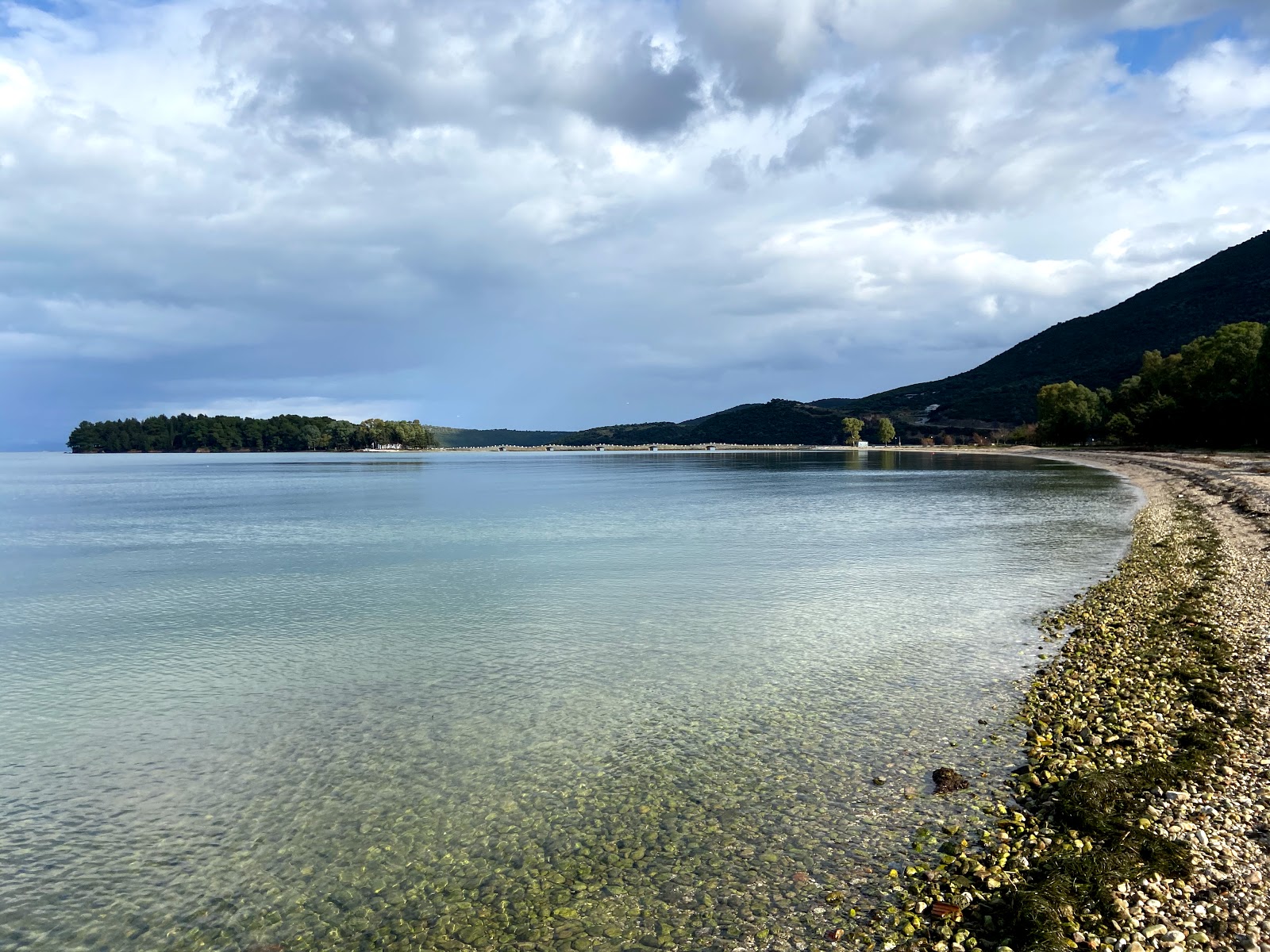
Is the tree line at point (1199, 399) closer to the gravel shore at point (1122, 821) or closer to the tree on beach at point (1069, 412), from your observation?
the tree on beach at point (1069, 412)

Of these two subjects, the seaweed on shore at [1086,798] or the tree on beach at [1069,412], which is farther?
the tree on beach at [1069,412]

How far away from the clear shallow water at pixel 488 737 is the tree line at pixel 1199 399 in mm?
80461

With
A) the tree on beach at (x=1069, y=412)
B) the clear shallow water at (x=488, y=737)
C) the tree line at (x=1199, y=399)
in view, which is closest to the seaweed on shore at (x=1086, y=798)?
the clear shallow water at (x=488, y=737)

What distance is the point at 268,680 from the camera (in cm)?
1622

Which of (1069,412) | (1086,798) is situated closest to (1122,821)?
(1086,798)

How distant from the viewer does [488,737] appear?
12.8 m

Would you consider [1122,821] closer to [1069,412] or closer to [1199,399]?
[1199,399]

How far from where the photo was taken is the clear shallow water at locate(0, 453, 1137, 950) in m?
8.16

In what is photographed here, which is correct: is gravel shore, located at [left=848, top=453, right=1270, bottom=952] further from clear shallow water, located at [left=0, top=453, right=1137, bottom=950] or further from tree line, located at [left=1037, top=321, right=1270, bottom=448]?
tree line, located at [left=1037, top=321, right=1270, bottom=448]

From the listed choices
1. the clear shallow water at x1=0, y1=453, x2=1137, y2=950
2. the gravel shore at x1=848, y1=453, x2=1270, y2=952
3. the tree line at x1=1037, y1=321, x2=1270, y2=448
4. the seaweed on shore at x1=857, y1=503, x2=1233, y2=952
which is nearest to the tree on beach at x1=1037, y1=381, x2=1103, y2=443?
the tree line at x1=1037, y1=321, x2=1270, y2=448

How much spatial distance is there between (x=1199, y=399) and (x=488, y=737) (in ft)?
403

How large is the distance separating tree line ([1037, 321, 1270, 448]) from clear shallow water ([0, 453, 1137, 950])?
80.5 m

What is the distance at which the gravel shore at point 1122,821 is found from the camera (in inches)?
277

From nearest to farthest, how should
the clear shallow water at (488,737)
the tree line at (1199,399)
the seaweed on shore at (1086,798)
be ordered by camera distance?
1. the seaweed on shore at (1086,798)
2. the clear shallow water at (488,737)
3. the tree line at (1199,399)
